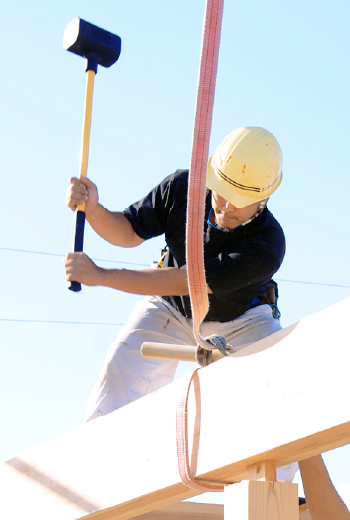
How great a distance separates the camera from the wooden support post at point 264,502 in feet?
4.76

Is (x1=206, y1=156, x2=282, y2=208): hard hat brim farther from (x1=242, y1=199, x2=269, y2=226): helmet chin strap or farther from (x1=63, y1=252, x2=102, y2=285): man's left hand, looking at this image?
(x1=63, y1=252, x2=102, y2=285): man's left hand

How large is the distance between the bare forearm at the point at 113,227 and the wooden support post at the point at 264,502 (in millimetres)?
1528

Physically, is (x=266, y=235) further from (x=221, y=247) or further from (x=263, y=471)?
(x=263, y=471)

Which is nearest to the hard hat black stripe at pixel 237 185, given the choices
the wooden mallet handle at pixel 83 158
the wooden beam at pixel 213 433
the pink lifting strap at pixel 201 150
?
the wooden mallet handle at pixel 83 158

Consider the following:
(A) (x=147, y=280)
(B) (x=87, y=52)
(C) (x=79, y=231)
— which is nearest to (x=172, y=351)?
(A) (x=147, y=280)

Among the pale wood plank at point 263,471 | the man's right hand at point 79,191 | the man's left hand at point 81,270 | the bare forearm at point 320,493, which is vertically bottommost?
the pale wood plank at point 263,471

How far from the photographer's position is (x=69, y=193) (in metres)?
2.56

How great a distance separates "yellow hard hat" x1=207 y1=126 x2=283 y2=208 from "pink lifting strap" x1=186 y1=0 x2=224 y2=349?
1.20m

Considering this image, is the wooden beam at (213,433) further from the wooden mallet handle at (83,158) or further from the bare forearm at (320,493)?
the wooden mallet handle at (83,158)

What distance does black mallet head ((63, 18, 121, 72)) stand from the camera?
103 inches

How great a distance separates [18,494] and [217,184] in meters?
1.40

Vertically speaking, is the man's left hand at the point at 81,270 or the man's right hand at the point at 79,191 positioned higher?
the man's right hand at the point at 79,191

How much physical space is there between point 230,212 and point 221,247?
0.50ft

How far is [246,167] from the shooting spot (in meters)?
2.66
